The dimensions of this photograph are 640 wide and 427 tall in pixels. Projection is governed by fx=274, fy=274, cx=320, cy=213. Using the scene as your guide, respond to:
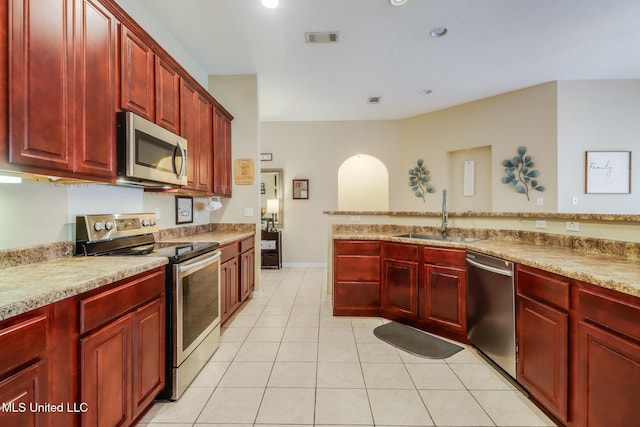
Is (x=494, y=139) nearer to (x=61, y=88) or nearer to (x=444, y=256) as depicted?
(x=444, y=256)

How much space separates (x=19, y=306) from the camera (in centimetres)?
88

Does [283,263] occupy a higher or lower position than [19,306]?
lower

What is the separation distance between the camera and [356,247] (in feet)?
9.78

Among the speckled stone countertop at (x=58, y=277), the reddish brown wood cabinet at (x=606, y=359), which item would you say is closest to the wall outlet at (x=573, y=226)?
the reddish brown wood cabinet at (x=606, y=359)

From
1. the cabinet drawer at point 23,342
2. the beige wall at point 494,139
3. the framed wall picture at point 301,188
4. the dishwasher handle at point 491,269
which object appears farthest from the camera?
the framed wall picture at point 301,188

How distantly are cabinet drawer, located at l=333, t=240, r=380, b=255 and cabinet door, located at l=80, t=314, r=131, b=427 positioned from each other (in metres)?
2.01

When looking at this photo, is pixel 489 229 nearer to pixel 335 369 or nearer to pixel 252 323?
pixel 335 369

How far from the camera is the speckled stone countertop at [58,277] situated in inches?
36.1

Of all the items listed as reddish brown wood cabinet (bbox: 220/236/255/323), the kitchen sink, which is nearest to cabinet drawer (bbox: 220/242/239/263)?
reddish brown wood cabinet (bbox: 220/236/255/323)

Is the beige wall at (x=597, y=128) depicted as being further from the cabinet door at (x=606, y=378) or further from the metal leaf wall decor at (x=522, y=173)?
the cabinet door at (x=606, y=378)

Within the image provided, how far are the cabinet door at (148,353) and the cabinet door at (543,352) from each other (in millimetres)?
2215

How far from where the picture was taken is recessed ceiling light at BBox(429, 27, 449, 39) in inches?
108

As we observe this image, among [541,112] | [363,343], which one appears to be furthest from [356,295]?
[541,112]

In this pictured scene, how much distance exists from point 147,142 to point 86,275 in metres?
1.02
